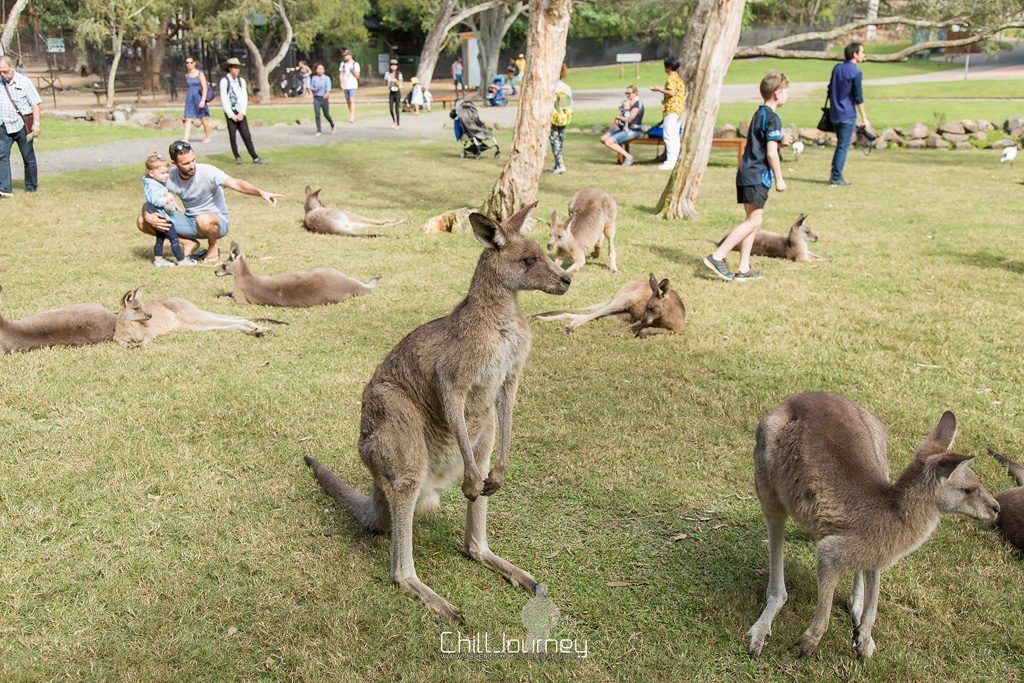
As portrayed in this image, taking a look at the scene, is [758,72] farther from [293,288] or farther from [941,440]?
[941,440]

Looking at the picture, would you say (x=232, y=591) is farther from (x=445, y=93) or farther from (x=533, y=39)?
(x=445, y=93)

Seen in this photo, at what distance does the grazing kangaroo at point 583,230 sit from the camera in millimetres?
7742

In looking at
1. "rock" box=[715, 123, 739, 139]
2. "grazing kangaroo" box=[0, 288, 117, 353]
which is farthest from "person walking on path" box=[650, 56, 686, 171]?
"grazing kangaroo" box=[0, 288, 117, 353]

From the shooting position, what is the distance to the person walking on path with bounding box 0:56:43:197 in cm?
1076

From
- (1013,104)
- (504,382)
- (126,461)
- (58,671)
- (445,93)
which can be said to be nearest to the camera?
(58,671)

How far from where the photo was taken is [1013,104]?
21625 mm

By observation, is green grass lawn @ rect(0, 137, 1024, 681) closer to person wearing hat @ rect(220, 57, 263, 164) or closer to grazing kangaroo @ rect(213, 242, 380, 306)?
grazing kangaroo @ rect(213, 242, 380, 306)

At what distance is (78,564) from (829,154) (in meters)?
16.4

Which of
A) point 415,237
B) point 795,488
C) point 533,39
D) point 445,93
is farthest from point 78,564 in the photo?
point 445,93

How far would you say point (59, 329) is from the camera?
5734 mm

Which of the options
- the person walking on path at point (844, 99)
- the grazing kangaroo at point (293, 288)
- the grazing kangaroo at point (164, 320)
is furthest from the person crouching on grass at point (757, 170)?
the person walking on path at point (844, 99)

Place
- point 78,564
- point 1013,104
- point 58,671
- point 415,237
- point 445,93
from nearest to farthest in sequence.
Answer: point 58,671, point 78,564, point 415,237, point 1013,104, point 445,93

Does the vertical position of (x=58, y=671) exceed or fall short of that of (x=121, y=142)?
it falls short

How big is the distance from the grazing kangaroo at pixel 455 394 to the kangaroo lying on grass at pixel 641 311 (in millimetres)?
2965
